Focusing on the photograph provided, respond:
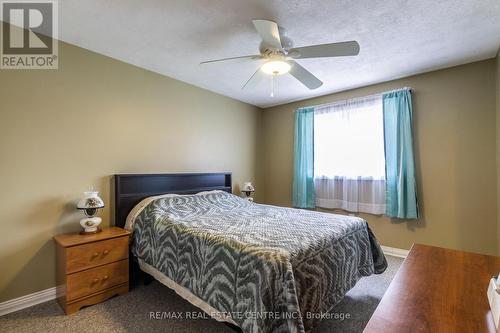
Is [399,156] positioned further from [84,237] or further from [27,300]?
[27,300]

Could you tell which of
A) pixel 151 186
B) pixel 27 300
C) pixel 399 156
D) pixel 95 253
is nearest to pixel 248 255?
pixel 95 253

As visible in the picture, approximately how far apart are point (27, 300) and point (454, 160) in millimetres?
4710

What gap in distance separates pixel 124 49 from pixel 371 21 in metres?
2.41

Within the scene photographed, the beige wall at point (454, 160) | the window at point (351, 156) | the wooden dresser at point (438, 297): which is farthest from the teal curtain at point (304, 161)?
the wooden dresser at point (438, 297)

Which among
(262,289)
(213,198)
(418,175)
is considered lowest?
(262,289)

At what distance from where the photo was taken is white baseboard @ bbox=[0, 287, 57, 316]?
2035 millimetres

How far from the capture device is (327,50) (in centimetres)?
195

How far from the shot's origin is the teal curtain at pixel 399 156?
311cm

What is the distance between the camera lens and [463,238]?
285 cm

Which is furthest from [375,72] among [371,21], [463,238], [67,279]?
[67,279]

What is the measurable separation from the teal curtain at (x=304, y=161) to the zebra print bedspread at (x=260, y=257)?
1435 mm

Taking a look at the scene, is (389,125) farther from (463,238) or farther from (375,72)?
(463,238)

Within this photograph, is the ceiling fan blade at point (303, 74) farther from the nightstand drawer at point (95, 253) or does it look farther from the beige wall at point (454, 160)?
the nightstand drawer at point (95, 253)

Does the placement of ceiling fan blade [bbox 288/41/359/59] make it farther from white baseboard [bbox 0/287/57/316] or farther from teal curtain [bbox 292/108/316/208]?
white baseboard [bbox 0/287/57/316]
